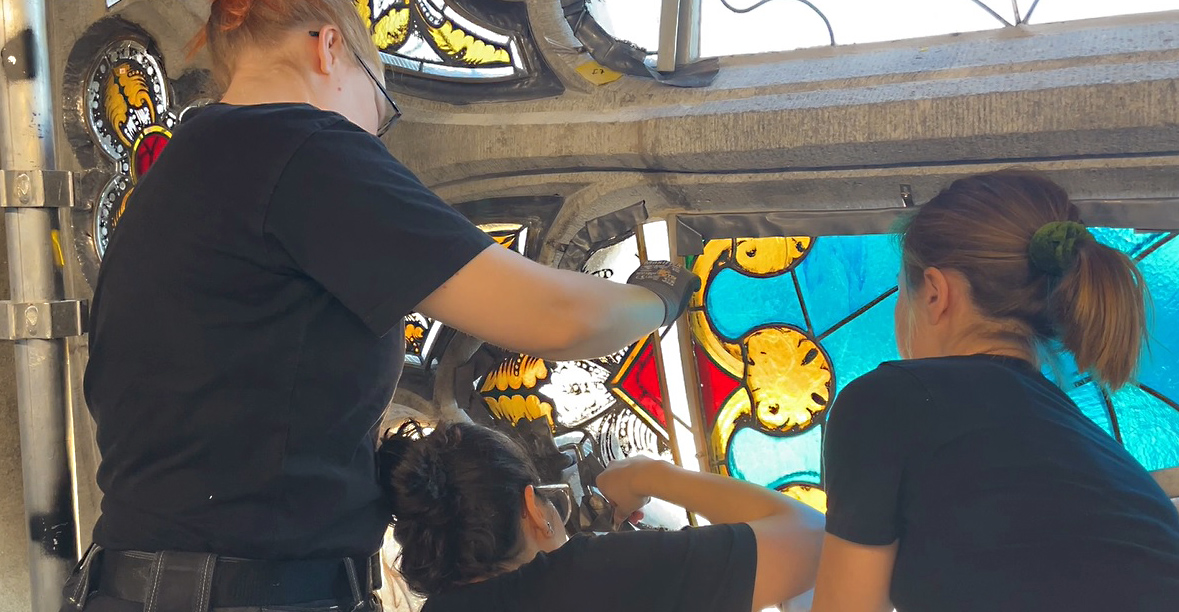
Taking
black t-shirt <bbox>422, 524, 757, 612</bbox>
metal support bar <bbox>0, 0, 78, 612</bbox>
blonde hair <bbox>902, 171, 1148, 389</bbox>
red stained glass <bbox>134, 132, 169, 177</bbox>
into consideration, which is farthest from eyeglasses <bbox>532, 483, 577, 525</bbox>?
red stained glass <bbox>134, 132, 169, 177</bbox>

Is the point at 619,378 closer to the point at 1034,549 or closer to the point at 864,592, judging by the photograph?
the point at 864,592

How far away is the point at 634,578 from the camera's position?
1106 millimetres

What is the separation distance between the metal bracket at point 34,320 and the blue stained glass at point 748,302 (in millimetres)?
1164

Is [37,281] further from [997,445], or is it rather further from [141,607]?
[997,445]

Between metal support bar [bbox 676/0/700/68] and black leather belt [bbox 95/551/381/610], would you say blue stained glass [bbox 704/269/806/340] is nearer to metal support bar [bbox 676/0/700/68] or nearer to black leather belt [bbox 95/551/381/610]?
metal support bar [bbox 676/0/700/68]

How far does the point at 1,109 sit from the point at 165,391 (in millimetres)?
1179

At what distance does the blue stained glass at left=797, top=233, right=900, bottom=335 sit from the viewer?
4.84ft

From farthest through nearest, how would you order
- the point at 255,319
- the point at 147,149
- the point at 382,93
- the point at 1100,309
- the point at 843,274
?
1. the point at 147,149
2. the point at 843,274
3. the point at 382,93
4. the point at 1100,309
5. the point at 255,319

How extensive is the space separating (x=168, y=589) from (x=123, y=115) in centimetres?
152

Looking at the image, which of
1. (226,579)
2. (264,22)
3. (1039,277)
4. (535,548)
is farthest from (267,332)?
(1039,277)

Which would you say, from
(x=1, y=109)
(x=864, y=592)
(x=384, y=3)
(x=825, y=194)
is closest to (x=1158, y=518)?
(x=864, y=592)

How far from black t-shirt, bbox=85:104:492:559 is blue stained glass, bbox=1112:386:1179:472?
3.07ft

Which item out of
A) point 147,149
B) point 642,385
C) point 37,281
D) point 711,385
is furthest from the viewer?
point 147,149

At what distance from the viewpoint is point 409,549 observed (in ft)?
3.81
